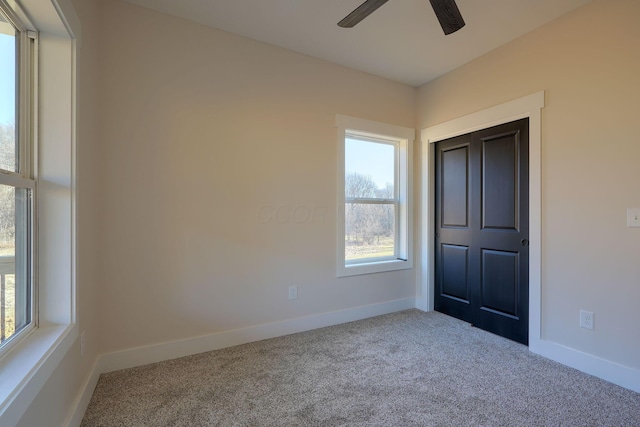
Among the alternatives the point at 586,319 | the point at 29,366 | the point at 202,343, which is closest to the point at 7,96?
the point at 29,366

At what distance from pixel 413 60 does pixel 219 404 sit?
3.34m

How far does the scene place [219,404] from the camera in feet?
5.84

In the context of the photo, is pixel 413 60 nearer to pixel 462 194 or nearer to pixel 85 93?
pixel 462 194

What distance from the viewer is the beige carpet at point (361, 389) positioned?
1.67 metres

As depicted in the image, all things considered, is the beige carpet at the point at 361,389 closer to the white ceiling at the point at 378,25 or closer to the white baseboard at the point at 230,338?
the white baseboard at the point at 230,338

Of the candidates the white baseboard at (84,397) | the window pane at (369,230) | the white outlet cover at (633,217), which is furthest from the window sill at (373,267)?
the white baseboard at (84,397)

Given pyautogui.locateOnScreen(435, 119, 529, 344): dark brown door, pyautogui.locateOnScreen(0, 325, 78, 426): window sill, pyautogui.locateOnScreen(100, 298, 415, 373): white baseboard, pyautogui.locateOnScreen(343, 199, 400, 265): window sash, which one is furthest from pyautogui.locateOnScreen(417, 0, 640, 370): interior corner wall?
pyautogui.locateOnScreen(0, 325, 78, 426): window sill

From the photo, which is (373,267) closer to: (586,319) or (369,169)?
(369,169)

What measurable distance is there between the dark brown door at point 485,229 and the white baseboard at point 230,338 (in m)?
0.77

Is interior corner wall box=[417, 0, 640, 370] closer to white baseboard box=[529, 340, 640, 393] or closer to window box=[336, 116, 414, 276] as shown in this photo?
white baseboard box=[529, 340, 640, 393]

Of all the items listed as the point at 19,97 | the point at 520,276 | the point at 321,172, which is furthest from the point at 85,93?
the point at 520,276

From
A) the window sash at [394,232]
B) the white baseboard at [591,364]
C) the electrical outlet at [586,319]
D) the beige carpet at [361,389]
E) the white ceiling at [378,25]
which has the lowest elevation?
the beige carpet at [361,389]

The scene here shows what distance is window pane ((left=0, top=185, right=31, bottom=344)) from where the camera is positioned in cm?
125

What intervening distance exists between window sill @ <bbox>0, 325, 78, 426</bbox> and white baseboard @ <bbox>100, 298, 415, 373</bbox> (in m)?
0.78
